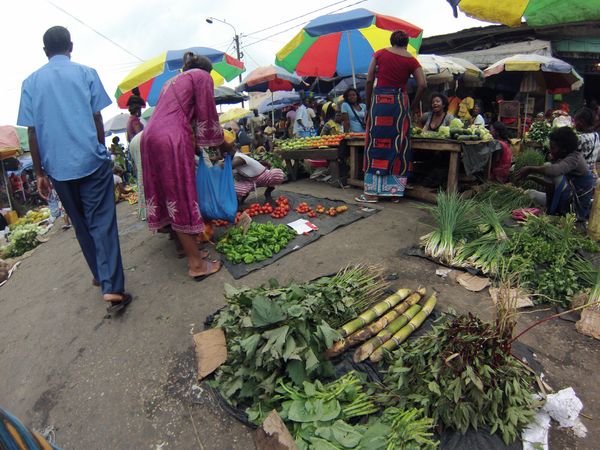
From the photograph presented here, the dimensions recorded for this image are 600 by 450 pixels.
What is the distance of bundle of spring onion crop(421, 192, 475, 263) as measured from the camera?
315 centimetres

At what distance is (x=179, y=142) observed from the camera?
111 inches

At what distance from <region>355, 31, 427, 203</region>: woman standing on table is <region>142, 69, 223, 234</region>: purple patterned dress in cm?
234

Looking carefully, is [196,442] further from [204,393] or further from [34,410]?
[34,410]

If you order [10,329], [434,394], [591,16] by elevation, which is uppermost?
[591,16]

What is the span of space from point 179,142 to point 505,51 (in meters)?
11.4

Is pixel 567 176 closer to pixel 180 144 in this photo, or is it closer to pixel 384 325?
pixel 384 325

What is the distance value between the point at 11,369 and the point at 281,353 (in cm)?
215

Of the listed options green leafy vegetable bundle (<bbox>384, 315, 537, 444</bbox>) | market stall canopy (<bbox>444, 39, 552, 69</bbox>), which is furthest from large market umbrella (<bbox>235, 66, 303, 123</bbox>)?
green leafy vegetable bundle (<bbox>384, 315, 537, 444</bbox>)

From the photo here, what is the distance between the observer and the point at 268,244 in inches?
144

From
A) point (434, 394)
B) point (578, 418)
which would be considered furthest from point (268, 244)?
point (578, 418)

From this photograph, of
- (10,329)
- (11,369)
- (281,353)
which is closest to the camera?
(281,353)

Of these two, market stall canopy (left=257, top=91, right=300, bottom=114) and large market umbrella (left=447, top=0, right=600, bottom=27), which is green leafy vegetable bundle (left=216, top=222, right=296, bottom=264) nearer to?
large market umbrella (left=447, top=0, right=600, bottom=27)

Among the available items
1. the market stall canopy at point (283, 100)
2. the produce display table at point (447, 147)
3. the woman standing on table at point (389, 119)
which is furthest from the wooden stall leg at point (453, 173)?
the market stall canopy at point (283, 100)

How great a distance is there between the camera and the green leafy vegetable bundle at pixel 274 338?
1.81 meters
